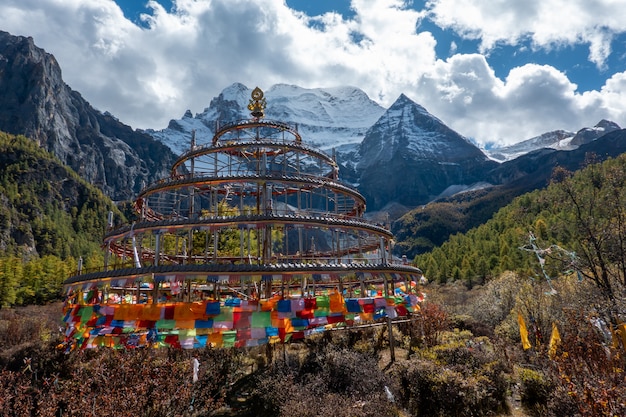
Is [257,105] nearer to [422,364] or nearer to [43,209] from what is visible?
[422,364]

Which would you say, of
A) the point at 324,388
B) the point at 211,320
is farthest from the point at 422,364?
the point at 211,320

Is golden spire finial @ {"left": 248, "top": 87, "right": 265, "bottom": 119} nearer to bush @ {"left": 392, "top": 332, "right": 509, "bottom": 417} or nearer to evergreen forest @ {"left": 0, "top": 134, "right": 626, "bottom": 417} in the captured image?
evergreen forest @ {"left": 0, "top": 134, "right": 626, "bottom": 417}

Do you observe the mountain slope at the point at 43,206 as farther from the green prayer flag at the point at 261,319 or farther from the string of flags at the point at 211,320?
the green prayer flag at the point at 261,319

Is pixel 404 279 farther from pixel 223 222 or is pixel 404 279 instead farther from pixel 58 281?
pixel 58 281

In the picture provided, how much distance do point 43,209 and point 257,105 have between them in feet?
481

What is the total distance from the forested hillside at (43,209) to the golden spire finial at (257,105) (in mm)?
75368

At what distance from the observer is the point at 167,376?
54.0 feet

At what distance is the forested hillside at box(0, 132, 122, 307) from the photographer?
416ft

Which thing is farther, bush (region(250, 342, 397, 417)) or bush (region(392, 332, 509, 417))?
bush (region(392, 332, 509, 417))

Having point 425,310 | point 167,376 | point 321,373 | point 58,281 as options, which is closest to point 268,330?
point 321,373

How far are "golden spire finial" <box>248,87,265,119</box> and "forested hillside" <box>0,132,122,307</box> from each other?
247 ft

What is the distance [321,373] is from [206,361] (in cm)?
660

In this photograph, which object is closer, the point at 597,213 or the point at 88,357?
the point at 88,357

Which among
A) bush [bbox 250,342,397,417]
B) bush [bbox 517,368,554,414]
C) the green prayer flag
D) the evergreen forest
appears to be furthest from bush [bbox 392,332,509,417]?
the green prayer flag
